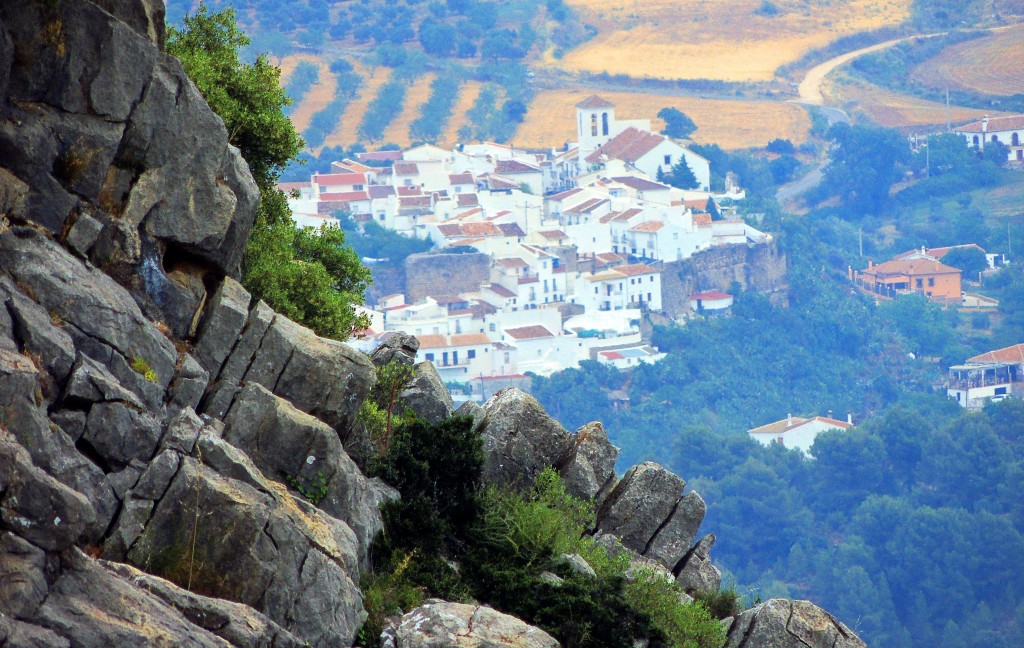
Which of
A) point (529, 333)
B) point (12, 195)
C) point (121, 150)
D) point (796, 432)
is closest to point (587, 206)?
point (529, 333)

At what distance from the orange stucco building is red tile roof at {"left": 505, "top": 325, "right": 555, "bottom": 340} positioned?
35754 millimetres

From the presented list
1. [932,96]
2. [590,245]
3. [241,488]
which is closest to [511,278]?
[590,245]

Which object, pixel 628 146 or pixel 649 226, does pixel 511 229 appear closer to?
pixel 649 226

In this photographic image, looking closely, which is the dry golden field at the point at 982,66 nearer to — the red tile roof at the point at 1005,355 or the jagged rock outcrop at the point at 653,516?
the red tile roof at the point at 1005,355

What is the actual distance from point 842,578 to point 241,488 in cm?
7251

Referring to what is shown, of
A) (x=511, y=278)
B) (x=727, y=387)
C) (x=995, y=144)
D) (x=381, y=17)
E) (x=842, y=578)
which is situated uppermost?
(x=381, y=17)

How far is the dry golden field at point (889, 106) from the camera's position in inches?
6171

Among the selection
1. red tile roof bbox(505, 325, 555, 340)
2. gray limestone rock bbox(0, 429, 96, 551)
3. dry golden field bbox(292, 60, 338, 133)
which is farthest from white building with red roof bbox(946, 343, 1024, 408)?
gray limestone rock bbox(0, 429, 96, 551)

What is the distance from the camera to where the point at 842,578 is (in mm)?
79125

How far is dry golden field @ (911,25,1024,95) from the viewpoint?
165375 millimetres

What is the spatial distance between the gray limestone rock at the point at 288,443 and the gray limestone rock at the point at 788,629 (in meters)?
4.99

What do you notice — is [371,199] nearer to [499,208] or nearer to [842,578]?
[499,208]

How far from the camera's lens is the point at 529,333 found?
318 ft

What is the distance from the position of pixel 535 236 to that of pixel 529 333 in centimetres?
1417
